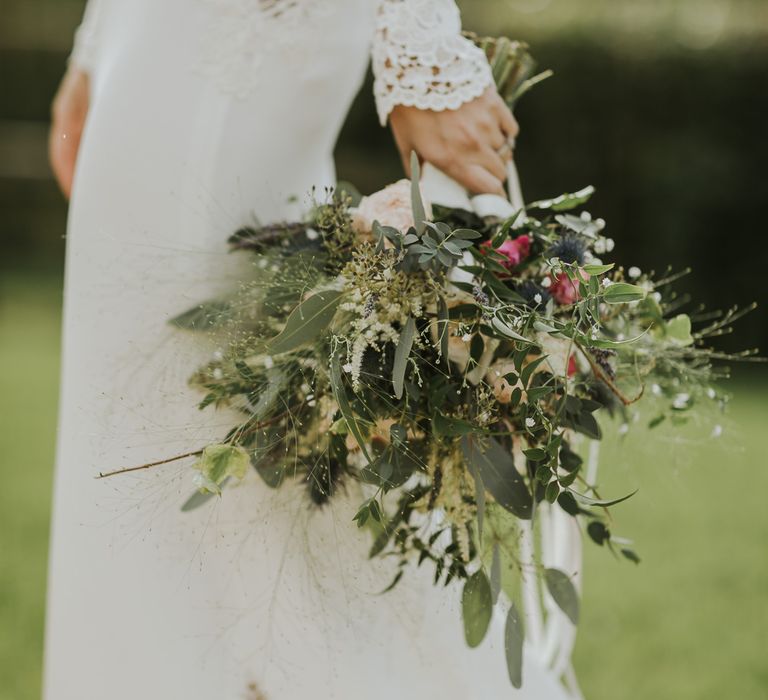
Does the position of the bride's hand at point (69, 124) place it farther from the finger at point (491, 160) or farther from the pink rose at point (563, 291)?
the pink rose at point (563, 291)

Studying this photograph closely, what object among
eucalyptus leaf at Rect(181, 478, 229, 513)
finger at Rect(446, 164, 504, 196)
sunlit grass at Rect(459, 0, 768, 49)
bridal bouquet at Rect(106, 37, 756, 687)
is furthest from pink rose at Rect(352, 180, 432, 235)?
sunlit grass at Rect(459, 0, 768, 49)

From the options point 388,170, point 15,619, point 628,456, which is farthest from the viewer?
point 388,170

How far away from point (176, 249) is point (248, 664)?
0.66 m

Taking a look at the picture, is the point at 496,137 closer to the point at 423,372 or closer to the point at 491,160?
the point at 491,160

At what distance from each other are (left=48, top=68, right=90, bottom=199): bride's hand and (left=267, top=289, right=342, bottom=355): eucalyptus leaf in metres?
0.91

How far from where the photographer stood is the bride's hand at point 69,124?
2.15 m

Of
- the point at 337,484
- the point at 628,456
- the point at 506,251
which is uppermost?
the point at 506,251

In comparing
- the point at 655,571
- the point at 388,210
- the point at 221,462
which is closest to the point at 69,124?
the point at 388,210

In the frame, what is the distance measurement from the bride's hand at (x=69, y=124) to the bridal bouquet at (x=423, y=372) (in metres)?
0.70

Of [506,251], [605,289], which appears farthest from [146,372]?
[605,289]

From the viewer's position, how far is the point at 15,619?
292 centimetres

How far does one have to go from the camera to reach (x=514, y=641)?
152 centimetres

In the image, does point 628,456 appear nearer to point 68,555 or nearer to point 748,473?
point 68,555

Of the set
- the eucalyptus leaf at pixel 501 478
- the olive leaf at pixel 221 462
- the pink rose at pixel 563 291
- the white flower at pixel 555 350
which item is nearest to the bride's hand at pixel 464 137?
the pink rose at pixel 563 291
